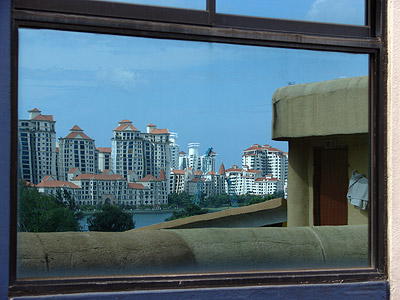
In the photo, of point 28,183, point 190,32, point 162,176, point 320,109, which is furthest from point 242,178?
point 28,183

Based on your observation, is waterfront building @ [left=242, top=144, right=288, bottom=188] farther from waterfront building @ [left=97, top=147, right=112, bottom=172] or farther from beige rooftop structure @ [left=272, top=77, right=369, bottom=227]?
waterfront building @ [left=97, top=147, right=112, bottom=172]

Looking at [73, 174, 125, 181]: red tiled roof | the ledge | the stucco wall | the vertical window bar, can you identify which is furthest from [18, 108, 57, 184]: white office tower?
the stucco wall

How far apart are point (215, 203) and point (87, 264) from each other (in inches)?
56.5

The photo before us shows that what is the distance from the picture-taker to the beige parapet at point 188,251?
3.63m

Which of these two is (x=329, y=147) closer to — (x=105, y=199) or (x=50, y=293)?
(x=105, y=199)

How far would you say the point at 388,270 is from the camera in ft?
12.8

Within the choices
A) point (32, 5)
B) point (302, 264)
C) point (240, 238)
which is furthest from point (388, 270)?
point (32, 5)

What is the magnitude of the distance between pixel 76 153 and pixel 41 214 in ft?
1.47

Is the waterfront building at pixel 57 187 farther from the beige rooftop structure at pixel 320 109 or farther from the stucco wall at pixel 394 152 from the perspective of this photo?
the stucco wall at pixel 394 152

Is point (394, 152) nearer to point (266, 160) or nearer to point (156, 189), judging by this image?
point (266, 160)

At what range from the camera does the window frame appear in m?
3.33

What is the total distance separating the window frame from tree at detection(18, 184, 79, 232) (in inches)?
7.8

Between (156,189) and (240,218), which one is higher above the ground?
(156,189)

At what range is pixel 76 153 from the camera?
3.94 meters
